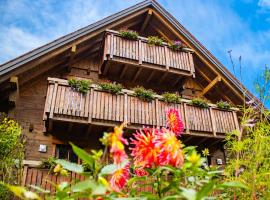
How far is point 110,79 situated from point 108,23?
7.03 ft

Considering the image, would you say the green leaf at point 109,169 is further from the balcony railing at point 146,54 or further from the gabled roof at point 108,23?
the balcony railing at point 146,54

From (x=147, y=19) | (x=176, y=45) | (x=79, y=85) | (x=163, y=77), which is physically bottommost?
(x=79, y=85)

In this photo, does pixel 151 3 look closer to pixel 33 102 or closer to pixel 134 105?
pixel 134 105

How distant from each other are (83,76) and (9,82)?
312 centimetres

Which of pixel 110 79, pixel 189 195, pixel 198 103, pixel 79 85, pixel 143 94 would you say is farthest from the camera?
pixel 110 79

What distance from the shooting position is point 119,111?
11.3 metres

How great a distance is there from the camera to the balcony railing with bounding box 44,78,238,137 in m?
10.6

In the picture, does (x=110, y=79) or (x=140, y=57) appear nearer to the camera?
(x=140, y=57)

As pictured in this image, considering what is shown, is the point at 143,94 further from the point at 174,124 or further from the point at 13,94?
the point at 174,124

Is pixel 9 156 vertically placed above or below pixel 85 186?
above

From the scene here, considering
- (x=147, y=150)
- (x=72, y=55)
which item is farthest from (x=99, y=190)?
(x=72, y=55)

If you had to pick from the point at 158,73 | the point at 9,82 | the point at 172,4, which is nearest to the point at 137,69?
the point at 158,73

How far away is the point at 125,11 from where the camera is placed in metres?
14.2

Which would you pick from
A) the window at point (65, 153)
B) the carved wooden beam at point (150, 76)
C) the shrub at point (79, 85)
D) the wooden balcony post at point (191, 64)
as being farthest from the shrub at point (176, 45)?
the window at point (65, 153)
